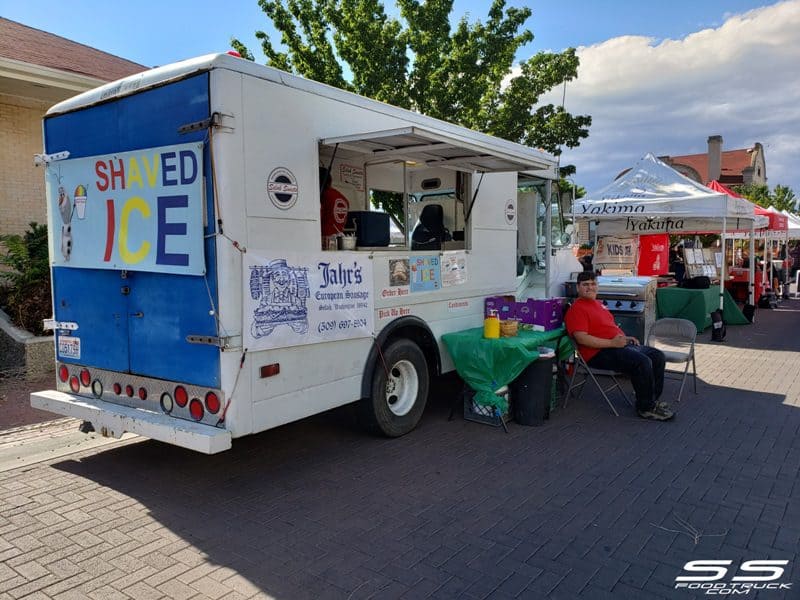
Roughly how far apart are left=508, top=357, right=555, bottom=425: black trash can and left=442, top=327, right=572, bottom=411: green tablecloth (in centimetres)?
18

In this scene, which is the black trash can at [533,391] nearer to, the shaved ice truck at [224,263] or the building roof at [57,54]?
the shaved ice truck at [224,263]

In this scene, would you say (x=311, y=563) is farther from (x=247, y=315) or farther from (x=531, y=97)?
(x=531, y=97)

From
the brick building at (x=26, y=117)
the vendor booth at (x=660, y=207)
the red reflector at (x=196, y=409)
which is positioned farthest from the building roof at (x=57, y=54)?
the vendor booth at (x=660, y=207)

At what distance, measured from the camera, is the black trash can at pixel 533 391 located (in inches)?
219

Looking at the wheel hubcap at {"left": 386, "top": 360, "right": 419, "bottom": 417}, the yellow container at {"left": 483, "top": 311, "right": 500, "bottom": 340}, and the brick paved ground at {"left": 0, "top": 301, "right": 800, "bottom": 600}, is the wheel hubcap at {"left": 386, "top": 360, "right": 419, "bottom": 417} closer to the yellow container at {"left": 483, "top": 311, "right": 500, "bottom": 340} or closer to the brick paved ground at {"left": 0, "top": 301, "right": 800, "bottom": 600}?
the brick paved ground at {"left": 0, "top": 301, "right": 800, "bottom": 600}

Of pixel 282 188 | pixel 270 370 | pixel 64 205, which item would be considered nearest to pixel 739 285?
pixel 282 188

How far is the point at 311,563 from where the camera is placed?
126 inches

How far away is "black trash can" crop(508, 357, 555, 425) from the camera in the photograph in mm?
5574

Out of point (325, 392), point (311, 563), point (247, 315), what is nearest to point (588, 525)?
point (311, 563)

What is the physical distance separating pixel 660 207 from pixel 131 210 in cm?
1001

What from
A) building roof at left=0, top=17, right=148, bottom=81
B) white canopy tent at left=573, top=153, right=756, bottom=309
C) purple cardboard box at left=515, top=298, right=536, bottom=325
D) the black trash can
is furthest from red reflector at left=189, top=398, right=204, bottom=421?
white canopy tent at left=573, top=153, right=756, bottom=309

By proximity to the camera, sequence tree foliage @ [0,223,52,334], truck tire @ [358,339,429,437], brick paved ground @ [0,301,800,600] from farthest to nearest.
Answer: tree foliage @ [0,223,52,334]
truck tire @ [358,339,429,437]
brick paved ground @ [0,301,800,600]

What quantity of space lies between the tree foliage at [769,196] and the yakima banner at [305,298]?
3615 centimetres

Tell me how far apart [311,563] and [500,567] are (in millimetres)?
1035
